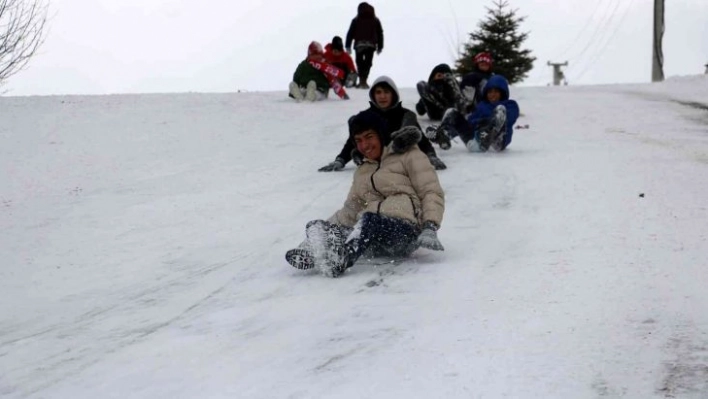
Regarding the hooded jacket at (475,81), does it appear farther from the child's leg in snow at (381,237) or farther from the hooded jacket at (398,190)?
the child's leg in snow at (381,237)

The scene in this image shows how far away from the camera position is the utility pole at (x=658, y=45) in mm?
24516

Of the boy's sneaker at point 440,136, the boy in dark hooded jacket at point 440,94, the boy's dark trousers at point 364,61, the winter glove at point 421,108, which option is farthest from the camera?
the boy's dark trousers at point 364,61

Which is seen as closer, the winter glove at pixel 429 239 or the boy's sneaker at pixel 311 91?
the winter glove at pixel 429 239

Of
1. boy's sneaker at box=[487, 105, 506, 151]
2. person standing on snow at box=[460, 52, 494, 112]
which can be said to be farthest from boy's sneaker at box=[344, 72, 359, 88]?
boy's sneaker at box=[487, 105, 506, 151]

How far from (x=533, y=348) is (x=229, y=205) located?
4760mm

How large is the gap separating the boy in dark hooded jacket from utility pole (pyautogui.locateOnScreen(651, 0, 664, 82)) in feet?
45.9

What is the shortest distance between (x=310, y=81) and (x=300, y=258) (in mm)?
11204

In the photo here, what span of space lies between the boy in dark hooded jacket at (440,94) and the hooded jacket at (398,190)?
5.92m

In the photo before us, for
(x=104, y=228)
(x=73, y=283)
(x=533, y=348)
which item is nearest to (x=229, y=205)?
(x=104, y=228)

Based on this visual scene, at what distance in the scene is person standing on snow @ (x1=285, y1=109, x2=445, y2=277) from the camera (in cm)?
538

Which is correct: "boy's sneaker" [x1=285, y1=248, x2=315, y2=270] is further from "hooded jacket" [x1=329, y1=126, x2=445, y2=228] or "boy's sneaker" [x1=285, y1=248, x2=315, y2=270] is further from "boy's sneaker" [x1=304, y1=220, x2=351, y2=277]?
"hooded jacket" [x1=329, y1=126, x2=445, y2=228]

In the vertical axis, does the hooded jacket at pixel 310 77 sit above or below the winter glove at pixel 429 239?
above

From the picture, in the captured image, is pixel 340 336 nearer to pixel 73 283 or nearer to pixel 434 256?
pixel 434 256

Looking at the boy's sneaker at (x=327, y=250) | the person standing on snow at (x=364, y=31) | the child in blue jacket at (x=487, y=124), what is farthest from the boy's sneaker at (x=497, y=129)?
the person standing on snow at (x=364, y=31)
